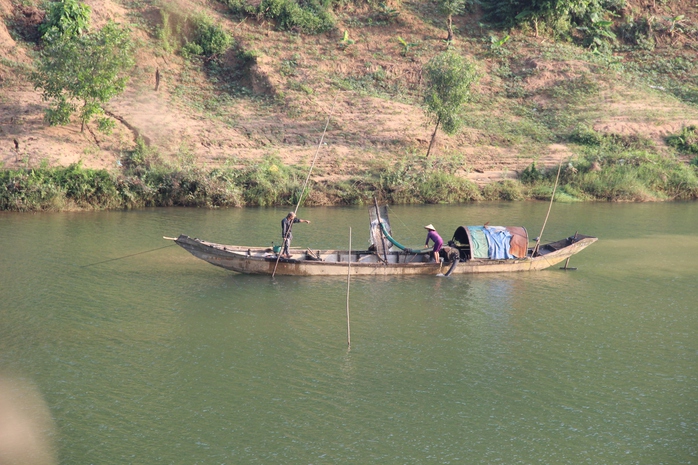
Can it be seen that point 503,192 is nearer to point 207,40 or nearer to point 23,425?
point 207,40

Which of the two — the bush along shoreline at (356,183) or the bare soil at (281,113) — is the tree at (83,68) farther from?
the bush along shoreline at (356,183)

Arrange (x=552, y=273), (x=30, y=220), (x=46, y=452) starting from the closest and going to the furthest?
(x=46, y=452) < (x=552, y=273) < (x=30, y=220)

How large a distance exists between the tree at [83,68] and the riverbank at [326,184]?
9.33 ft

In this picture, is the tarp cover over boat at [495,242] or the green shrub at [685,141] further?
the green shrub at [685,141]

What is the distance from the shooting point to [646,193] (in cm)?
3312

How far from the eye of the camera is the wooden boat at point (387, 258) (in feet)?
61.2

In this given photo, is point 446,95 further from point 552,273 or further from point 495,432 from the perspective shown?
point 495,432

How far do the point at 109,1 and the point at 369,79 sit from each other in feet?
45.9

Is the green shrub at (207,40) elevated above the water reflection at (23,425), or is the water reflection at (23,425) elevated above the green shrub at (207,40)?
the green shrub at (207,40)

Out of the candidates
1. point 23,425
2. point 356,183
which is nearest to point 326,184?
point 356,183

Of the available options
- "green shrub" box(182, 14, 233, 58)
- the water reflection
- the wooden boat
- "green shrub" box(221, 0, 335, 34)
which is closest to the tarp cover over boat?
the wooden boat

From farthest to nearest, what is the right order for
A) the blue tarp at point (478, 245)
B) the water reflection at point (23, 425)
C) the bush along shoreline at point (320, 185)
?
the bush along shoreline at point (320, 185) → the blue tarp at point (478, 245) → the water reflection at point (23, 425)

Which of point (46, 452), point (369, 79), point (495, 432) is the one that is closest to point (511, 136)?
point (369, 79)

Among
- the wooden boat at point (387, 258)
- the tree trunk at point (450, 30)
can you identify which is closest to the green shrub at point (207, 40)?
the tree trunk at point (450, 30)
